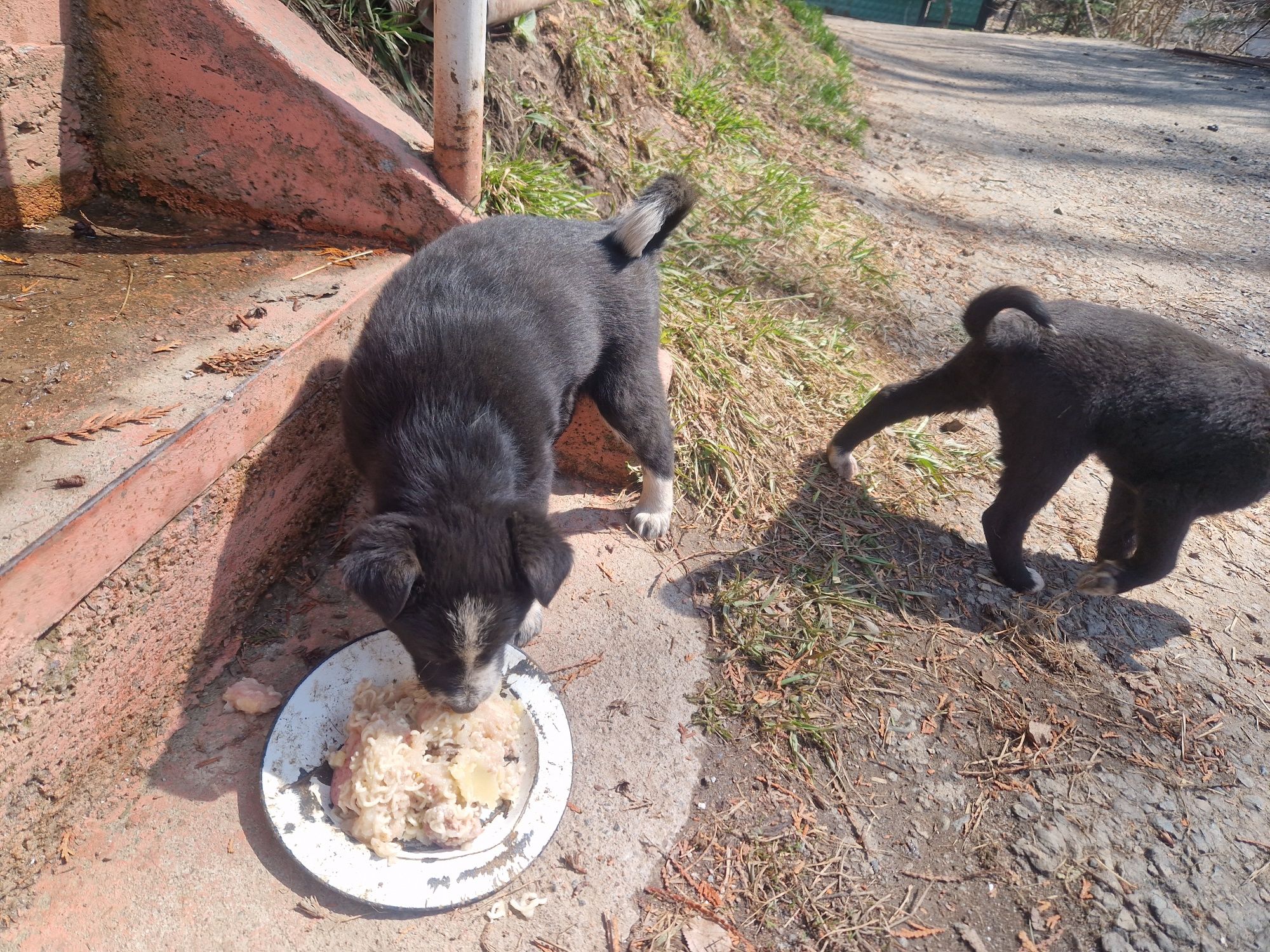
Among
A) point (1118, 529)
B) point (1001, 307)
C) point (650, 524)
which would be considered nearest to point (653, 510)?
point (650, 524)

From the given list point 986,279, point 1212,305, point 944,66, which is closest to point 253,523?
point 986,279

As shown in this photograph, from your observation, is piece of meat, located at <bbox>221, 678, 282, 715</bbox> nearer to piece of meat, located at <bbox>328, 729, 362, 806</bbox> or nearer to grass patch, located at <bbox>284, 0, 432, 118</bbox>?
piece of meat, located at <bbox>328, 729, 362, 806</bbox>

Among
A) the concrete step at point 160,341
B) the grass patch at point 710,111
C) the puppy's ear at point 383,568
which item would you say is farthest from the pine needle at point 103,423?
the grass patch at point 710,111

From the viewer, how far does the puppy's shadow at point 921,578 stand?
125 inches

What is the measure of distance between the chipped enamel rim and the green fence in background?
2483 cm

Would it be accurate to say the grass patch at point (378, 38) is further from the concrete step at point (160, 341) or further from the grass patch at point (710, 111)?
the grass patch at point (710, 111)

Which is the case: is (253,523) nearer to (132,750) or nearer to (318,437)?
(318,437)

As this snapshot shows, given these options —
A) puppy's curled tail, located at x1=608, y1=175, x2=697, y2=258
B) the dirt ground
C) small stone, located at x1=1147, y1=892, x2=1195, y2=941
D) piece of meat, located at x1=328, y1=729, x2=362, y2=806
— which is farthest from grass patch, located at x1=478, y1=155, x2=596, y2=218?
small stone, located at x1=1147, y1=892, x2=1195, y2=941

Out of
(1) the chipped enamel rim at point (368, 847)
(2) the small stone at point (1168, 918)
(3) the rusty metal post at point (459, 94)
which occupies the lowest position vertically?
(2) the small stone at point (1168, 918)

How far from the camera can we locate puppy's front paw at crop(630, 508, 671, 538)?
333cm

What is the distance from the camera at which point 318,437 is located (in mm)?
2861

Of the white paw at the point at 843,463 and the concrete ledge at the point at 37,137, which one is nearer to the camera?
the concrete ledge at the point at 37,137

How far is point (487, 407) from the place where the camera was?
2.39 m

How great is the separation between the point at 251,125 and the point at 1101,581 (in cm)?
396
